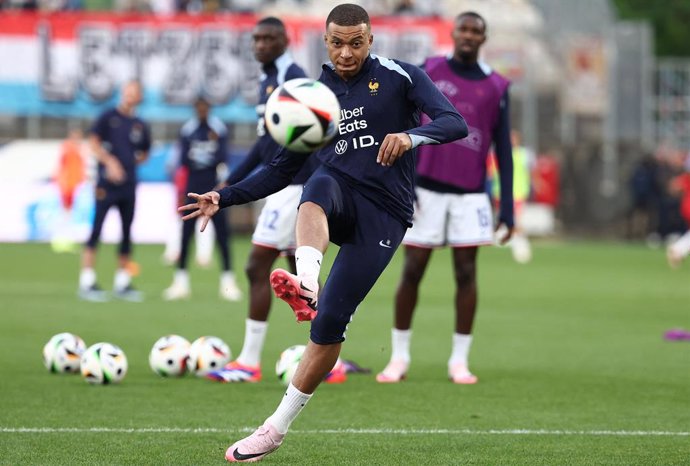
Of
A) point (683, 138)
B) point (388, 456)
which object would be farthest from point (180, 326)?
point (683, 138)

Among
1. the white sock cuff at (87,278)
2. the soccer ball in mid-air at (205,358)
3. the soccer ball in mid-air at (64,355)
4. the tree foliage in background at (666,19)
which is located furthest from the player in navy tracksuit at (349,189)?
the tree foliage in background at (666,19)

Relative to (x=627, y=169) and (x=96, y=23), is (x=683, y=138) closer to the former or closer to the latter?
(x=627, y=169)

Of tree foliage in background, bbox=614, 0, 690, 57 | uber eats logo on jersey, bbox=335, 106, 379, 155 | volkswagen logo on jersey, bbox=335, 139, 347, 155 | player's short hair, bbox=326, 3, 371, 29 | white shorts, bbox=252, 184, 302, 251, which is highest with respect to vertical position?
tree foliage in background, bbox=614, 0, 690, 57

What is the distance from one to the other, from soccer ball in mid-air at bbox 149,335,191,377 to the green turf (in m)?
0.11

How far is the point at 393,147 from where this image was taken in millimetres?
6777

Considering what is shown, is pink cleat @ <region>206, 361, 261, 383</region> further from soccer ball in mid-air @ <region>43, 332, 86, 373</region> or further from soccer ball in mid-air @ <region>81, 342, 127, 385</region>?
soccer ball in mid-air @ <region>43, 332, 86, 373</region>

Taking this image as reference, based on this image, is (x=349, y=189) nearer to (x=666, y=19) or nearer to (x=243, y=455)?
(x=243, y=455)

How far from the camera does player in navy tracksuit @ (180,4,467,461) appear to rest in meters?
6.90

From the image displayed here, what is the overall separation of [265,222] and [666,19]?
169 ft

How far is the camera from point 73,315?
1505 cm

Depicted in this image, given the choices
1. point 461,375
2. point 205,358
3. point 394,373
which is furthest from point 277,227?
point 461,375

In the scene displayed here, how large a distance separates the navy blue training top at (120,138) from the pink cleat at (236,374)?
7606 millimetres

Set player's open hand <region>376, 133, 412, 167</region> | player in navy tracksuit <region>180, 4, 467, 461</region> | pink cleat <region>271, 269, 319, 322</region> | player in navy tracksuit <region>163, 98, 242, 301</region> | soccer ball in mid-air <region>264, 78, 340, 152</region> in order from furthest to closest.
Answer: player in navy tracksuit <region>163, 98, 242, 301</region> → player in navy tracksuit <region>180, 4, 467, 461</region> → player's open hand <region>376, 133, 412, 167</region> → soccer ball in mid-air <region>264, 78, 340, 152</region> → pink cleat <region>271, 269, 319, 322</region>

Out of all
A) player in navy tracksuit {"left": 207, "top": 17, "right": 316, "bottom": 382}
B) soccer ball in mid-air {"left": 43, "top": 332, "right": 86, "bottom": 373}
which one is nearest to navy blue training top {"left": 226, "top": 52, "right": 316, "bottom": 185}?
player in navy tracksuit {"left": 207, "top": 17, "right": 316, "bottom": 382}
